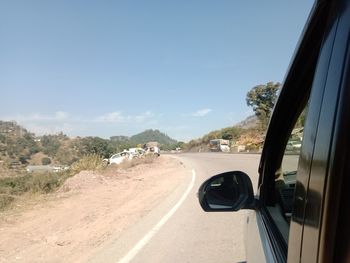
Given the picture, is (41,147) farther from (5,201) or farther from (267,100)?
(267,100)

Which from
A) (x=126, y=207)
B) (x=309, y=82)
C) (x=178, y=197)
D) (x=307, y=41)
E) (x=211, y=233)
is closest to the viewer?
(x=307, y=41)

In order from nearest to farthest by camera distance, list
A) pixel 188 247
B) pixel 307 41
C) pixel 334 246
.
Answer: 1. pixel 334 246
2. pixel 307 41
3. pixel 188 247

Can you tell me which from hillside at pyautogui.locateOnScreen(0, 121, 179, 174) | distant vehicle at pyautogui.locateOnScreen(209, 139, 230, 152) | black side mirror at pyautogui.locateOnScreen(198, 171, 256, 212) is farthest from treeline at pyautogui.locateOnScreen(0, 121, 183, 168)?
black side mirror at pyautogui.locateOnScreen(198, 171, 256, 212)

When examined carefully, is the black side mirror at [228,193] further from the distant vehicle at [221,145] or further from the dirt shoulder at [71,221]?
the distant vehicle at [221,145]

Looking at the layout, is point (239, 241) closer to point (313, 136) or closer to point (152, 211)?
point (152, 211)

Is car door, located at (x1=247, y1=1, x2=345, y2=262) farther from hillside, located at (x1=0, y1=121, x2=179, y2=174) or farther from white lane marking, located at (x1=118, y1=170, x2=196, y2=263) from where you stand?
hillside, located at (x1=0, y1=121, x2=179, y2=174)

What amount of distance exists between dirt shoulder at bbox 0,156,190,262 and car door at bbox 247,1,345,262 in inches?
204

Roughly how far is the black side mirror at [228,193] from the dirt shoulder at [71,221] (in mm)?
5011

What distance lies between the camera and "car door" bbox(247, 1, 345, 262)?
136cm

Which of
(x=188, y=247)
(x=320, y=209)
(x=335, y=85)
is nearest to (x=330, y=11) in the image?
(x=335, y=85)

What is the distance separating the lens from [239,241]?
848 cm

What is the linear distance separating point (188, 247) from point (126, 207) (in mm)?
5906

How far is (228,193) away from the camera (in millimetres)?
3088

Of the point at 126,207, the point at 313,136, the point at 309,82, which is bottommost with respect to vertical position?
the point at 126,207
